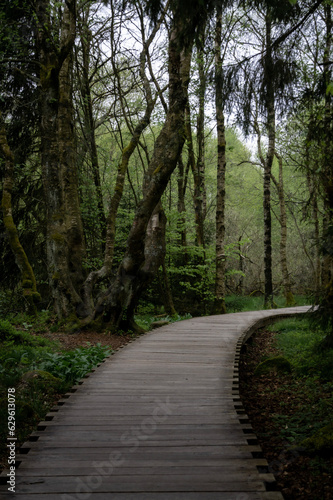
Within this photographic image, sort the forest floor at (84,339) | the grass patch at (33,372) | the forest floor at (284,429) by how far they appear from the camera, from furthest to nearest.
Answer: the forest floor at (84,339) → the grass patch at (33,372) → the forest floor at (284,429)

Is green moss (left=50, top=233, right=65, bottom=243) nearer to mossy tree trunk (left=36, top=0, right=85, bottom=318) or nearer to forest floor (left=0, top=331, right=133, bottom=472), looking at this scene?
mossy tree trunk (left=36, top=0, right=85, bottom=318)

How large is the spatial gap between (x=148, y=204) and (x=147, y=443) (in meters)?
7.64

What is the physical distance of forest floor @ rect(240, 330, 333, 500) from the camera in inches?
149

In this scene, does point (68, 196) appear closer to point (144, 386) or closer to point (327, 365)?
point (144, 386)

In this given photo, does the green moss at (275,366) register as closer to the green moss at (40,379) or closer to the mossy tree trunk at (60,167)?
the green moss at (40,379)

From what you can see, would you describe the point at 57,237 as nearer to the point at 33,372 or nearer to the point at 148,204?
the point at 148,204

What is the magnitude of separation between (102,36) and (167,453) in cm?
1530

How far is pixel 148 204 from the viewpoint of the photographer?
423 inches

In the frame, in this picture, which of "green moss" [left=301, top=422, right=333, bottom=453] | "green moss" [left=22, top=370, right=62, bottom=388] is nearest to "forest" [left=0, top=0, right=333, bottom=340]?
"green moss" [left=301, top=422, right=333, bottom=453]

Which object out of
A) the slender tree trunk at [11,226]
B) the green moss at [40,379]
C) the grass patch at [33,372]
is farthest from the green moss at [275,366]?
the slender tree trunk at [11,226]

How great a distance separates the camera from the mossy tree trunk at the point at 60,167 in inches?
433

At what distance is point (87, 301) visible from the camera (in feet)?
37.5

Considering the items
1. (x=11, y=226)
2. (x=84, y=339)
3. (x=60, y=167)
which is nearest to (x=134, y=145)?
(x=60, y=167)

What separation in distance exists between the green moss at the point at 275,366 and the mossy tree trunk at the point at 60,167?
549cm
